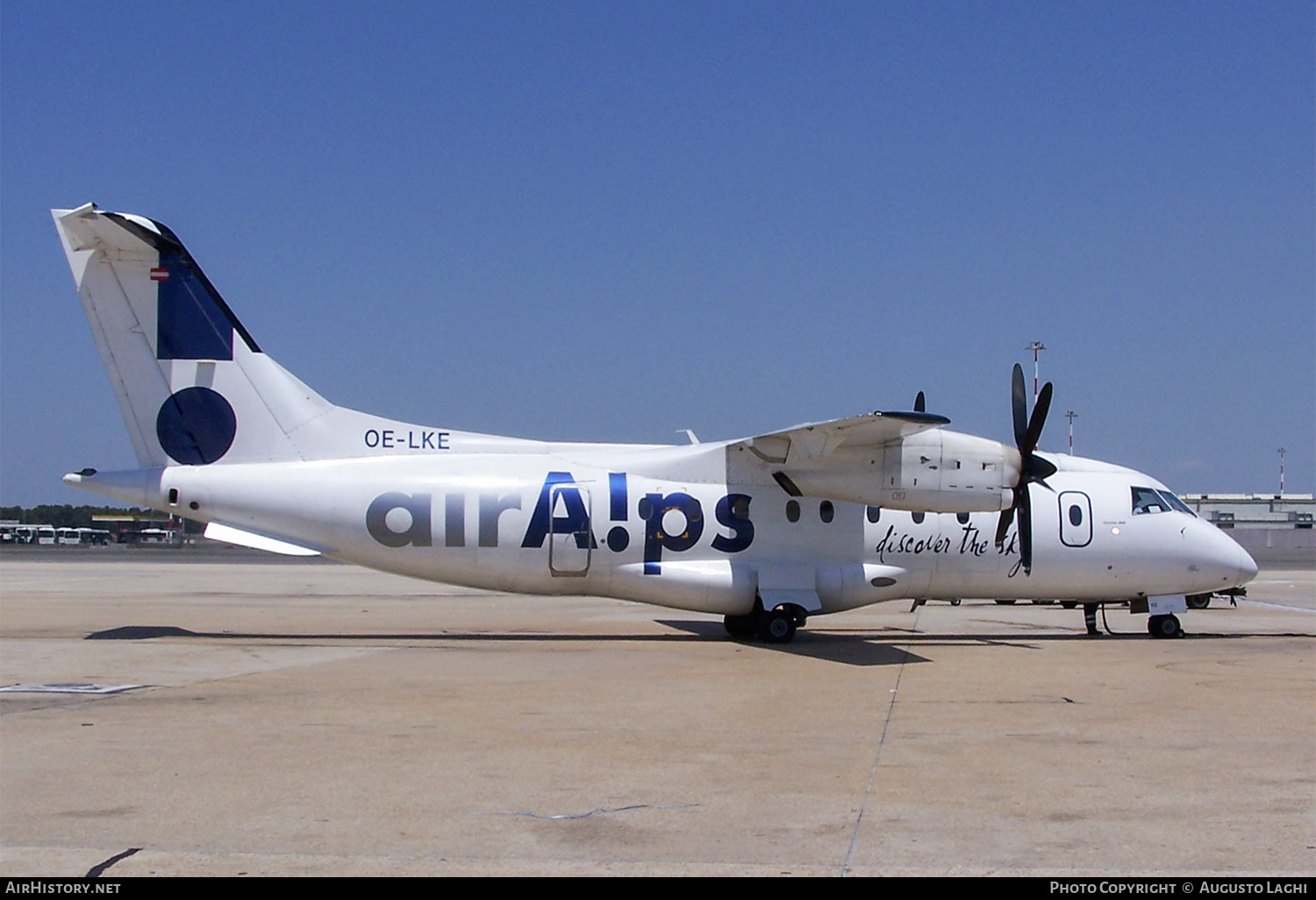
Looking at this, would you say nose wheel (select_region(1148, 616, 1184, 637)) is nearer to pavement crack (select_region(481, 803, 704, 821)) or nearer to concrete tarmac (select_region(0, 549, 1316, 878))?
concrete tarmac (select_region(0, 549, 1316, 878))

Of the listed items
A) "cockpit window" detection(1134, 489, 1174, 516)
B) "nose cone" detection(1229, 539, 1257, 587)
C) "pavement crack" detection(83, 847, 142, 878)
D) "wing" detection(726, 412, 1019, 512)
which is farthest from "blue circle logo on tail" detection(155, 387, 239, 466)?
"nose cone" detection(1229, 539, 1257, 587)

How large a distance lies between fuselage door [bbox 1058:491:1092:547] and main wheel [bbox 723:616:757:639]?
607 cm

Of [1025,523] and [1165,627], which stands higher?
[1025,523]

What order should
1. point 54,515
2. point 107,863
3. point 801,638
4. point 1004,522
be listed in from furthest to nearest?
1. point 54,515
2. point 801,638
3. point 1004,522
4. point 107,863

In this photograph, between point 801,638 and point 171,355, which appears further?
point 801,638

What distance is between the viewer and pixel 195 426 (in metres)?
18.8

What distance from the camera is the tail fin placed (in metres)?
18.4

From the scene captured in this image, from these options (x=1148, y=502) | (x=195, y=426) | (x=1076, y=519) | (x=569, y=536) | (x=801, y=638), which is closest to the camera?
(x=195, y=426)

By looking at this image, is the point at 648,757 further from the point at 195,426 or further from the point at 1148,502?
the point at 1148,502

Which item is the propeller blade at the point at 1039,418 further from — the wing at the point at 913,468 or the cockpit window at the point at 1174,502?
the cockpit window at the point at 1174,502

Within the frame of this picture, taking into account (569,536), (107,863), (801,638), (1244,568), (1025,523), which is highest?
(1025,523)

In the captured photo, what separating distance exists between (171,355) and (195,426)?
1.24 meters

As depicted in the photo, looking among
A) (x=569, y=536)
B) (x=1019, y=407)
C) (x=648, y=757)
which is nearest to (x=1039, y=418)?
(x=1019, y=407)

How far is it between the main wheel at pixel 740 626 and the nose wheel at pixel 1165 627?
25.4 feet
